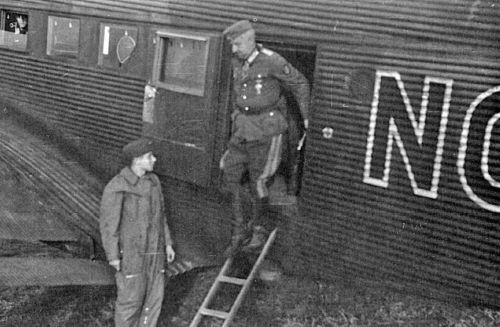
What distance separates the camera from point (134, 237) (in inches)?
145

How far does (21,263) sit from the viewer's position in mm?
4059

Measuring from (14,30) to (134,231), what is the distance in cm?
279

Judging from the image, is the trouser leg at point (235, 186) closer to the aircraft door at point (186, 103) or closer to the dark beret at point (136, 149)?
the aircraft door at point (186, 103)

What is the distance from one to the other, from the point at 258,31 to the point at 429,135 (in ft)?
3.76

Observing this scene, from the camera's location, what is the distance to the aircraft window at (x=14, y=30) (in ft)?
17.8

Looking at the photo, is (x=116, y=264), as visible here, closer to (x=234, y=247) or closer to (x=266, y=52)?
(x=234, y=247)

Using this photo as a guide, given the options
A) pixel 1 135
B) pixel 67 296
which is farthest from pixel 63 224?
pixel 1 135

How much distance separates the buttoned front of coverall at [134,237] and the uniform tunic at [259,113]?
0.57 m

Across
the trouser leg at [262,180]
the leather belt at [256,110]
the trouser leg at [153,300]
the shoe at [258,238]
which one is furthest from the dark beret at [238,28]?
the trouser leg at [153,300]

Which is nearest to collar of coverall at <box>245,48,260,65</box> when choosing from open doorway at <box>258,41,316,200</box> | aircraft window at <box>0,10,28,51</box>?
open doorway at <box>258,41,316,200</box>

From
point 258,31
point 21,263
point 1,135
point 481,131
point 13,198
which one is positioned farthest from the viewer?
point 1,135

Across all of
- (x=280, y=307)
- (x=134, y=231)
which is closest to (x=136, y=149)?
(x=134, y=231)

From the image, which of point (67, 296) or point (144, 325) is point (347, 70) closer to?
point (144, 325)

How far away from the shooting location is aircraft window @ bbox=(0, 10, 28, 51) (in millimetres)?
5430
